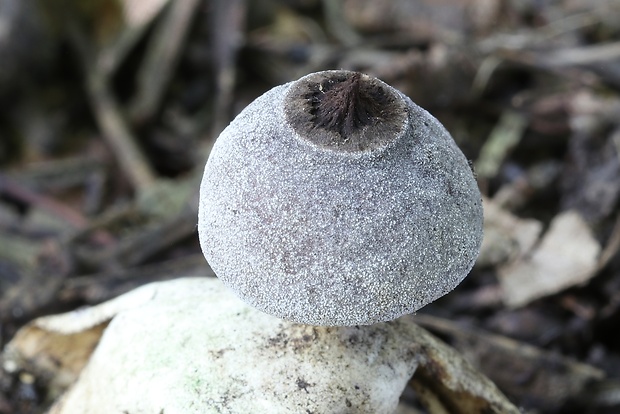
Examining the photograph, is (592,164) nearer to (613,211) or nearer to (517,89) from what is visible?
(613,211)

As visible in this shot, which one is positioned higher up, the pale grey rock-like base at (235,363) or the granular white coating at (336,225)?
the granular white coating at (336,225)

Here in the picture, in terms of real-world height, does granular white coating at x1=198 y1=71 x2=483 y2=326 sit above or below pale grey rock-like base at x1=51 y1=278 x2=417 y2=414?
above

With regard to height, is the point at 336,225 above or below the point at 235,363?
above

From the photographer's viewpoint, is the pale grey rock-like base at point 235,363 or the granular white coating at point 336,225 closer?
the granular white coating at point 336,225

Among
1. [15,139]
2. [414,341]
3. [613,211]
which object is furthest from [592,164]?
[15,139]
